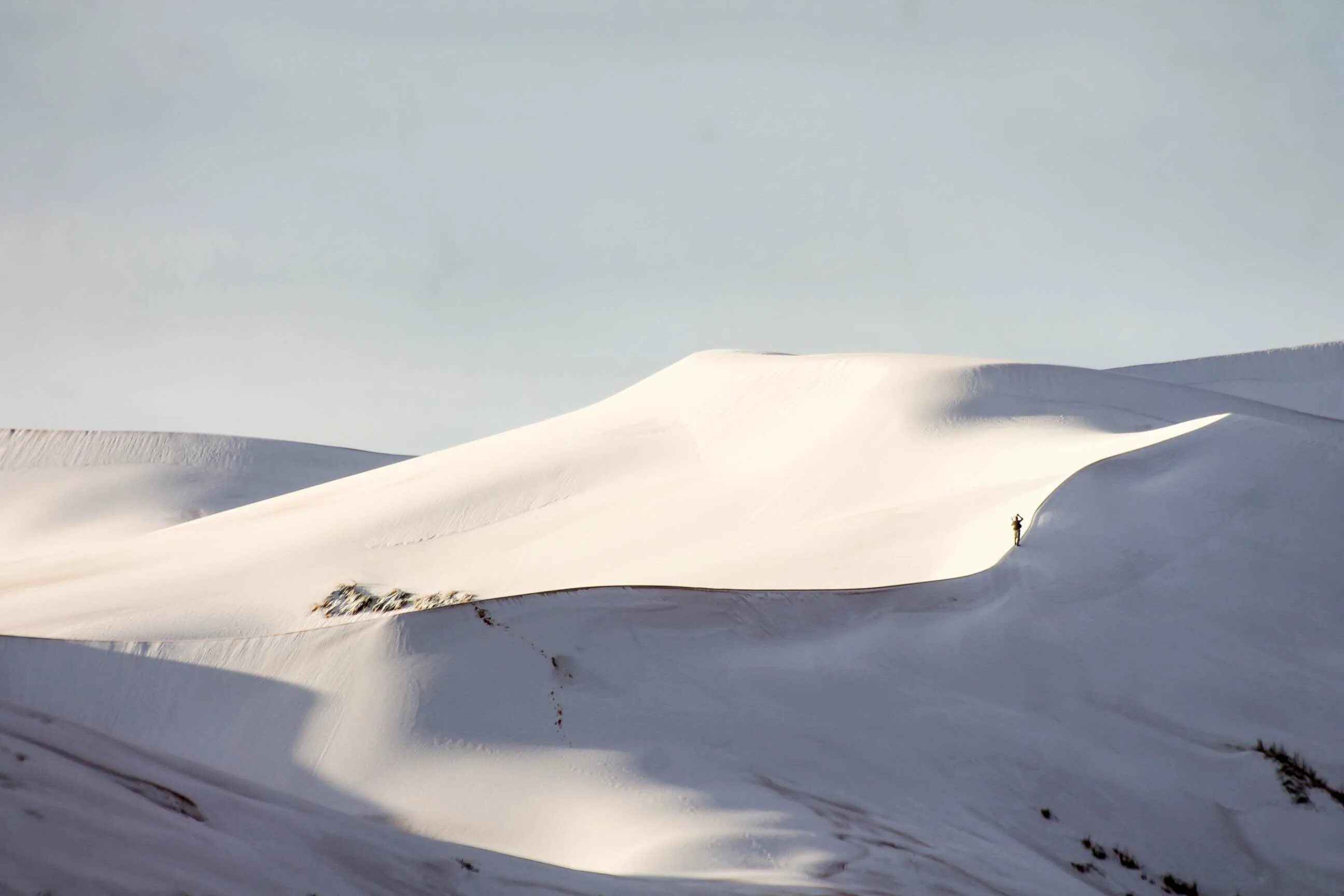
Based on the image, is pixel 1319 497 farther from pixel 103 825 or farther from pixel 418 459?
pixel 418 459

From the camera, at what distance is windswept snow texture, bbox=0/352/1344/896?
21.0 ft

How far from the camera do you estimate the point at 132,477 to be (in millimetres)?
35188

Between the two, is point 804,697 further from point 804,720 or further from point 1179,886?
point 1179,886

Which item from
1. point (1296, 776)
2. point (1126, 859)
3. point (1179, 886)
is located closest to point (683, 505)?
point (1296, 776)

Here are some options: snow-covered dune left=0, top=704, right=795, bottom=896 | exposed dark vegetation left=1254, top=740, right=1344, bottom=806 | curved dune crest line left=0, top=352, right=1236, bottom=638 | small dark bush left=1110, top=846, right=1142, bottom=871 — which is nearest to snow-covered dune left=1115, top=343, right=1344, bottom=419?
curved dune crest line left=0, top=352, right=1236, bottom=638

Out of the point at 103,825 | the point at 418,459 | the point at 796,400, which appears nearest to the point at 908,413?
the point at 796,400

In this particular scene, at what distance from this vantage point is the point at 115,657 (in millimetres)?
9867

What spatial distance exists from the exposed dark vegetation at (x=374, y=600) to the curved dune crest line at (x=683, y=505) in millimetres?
262

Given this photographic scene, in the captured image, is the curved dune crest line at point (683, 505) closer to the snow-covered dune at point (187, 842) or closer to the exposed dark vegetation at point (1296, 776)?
the exposed dark vegetation at point (1296, 776)

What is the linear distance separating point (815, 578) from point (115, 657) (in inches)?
238

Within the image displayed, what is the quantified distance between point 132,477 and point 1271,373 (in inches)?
1115

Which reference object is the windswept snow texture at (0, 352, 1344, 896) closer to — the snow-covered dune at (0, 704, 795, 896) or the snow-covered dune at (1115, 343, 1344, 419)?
the snow-covered dune at (0, 704, 795, 896)

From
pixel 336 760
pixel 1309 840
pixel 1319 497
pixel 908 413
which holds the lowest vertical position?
pixel 336 760

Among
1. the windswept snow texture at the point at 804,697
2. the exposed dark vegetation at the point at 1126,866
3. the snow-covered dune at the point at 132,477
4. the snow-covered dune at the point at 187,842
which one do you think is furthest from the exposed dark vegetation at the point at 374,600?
the snow-covered dune at the point at 132,477
